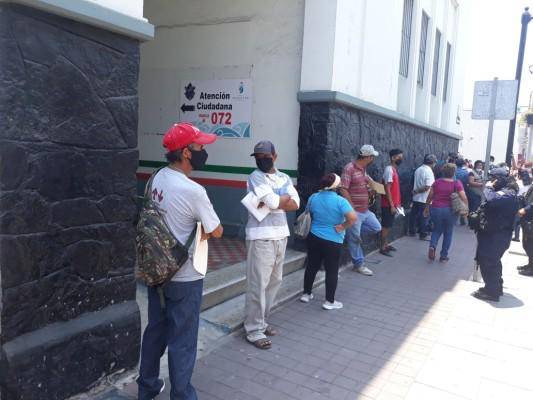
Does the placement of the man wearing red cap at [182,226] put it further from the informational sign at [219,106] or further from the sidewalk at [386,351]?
the informational sign at [219,106]

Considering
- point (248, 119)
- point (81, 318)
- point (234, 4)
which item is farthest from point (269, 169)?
point (234, 4)

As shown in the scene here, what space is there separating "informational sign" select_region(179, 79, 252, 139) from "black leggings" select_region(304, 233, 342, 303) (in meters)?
2.74

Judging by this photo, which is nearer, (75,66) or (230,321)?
(75,66)

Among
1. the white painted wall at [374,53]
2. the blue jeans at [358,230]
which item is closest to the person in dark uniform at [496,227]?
the blue jeans at [358,230]

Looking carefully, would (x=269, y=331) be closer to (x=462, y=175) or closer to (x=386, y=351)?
(x=386, y=351)

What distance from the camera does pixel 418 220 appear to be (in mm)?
10148

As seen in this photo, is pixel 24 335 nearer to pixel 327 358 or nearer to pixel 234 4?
pixel 327 358

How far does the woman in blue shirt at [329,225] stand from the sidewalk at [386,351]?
0.59m

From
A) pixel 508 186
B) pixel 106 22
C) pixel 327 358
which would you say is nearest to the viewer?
pixel 106 22

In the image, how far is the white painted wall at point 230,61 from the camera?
6.96m

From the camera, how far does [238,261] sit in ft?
20.5

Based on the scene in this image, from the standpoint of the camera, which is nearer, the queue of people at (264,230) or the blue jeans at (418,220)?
the queue of people at (264,230)

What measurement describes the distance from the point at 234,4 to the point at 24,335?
6.10 meters

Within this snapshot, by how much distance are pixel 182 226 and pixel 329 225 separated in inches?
98.7
